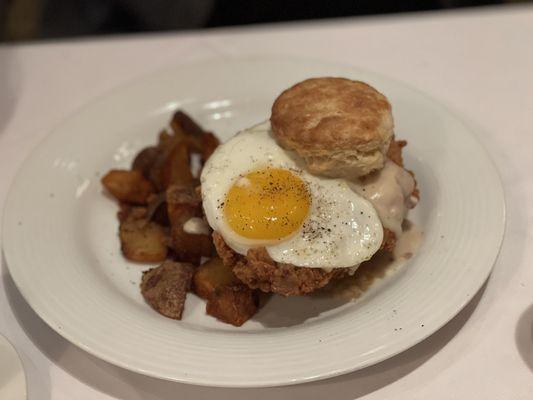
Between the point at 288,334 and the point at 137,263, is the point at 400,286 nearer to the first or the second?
the point at 288,334

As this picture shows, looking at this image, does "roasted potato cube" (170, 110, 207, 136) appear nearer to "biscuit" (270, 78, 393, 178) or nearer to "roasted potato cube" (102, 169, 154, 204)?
"roasted potato cube" (102, 169, 154, 204)

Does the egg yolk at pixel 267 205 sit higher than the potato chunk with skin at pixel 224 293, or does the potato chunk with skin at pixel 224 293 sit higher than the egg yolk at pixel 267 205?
the egg yolk at pixel 267 205

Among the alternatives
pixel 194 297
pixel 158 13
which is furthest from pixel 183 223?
pixel 158 13

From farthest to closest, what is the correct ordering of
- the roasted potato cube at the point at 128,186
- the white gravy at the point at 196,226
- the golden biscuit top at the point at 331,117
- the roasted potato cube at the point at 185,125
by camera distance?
the roasted potato cube at the point at 185,125 → the roasted potato cube at the point at 128,186 → the white gravy at the point at 196,226 → the golden biscuit top at the point at 331,117

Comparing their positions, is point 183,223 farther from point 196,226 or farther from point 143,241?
point 143,241

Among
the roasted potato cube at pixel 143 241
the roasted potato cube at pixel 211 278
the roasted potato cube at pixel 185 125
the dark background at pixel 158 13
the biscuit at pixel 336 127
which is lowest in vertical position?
the dark background at pixel 158 13

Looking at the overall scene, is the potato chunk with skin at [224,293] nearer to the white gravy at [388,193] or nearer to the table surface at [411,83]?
the table surface at [411,83]

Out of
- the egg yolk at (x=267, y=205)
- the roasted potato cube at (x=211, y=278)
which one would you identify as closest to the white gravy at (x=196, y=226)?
the roasted potato cube at (x=211, y=278)
